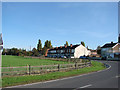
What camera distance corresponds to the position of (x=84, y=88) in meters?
8.76

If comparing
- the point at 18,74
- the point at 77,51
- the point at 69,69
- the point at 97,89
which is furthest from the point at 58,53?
the point at 97,89

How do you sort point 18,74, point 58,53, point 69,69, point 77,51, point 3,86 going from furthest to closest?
point 58,53
point 77,51
point 69,69
point 18,74
point 3,86

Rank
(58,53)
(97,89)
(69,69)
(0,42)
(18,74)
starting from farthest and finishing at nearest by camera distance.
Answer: (58,53) < (69,69) < (18,74) < (0,42) < (97,89)

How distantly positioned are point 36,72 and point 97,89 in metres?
8.40

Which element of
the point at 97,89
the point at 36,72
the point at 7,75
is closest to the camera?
the point at 97,89

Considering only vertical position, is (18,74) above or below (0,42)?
below

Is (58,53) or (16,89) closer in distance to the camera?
(16,89)

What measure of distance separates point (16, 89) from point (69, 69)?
444 inches

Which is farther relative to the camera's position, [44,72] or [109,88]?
[44,72]

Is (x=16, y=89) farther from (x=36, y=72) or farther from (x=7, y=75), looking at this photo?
(x=36, y=72)

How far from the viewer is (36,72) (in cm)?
1494

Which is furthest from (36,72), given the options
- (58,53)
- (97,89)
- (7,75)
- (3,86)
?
(58,53)

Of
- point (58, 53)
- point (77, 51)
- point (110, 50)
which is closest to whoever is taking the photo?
point (110, 50)

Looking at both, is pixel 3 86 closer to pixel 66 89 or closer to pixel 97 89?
pixel 66 89
